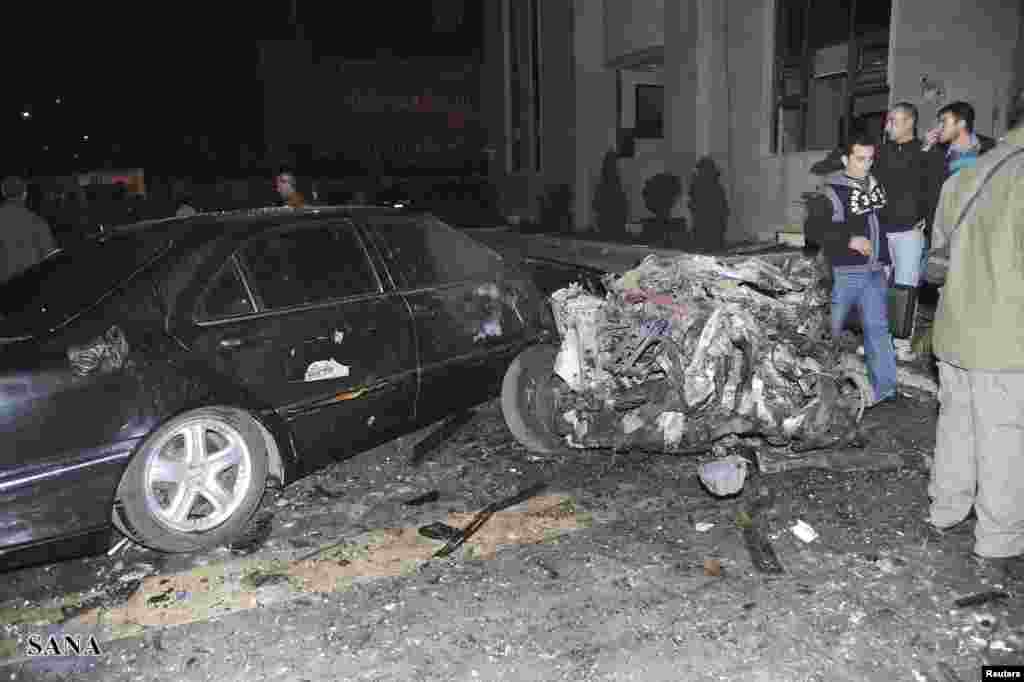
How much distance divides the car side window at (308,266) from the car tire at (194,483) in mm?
677

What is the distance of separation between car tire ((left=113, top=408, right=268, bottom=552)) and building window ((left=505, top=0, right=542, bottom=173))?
74.1ft

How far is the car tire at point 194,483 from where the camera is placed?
10.8ft

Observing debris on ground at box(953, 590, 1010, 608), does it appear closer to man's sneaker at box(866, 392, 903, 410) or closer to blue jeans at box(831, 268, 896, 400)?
blue jeans at box(831, 268, 896, 400)

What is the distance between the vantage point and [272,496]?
14.0 ft

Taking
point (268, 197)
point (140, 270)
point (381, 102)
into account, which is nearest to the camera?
point (140, 270)

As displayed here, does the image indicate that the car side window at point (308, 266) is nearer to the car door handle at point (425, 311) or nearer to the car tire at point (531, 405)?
the car door handle at point (425, 311)

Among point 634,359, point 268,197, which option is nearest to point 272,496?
point 634,359

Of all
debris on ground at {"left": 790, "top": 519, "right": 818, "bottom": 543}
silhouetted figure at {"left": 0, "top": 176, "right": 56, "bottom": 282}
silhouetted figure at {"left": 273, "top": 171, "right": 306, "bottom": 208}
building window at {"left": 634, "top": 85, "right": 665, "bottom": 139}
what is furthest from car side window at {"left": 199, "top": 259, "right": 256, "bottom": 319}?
building window at {"left": 634, "top": 85, "right": 665, "bottom": 139}

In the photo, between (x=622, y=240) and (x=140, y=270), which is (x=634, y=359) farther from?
(x=622, y=240)

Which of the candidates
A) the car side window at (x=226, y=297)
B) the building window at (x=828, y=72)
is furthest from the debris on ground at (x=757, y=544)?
the building window at (x=828, y=72)

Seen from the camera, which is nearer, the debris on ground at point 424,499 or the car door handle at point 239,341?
the car door handle at point 239,341

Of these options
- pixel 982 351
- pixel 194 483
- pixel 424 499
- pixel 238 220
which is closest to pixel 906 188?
pixel 982 351

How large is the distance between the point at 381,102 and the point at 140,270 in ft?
163

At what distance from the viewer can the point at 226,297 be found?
3.66 metres
